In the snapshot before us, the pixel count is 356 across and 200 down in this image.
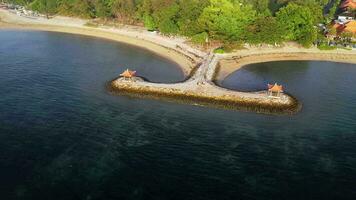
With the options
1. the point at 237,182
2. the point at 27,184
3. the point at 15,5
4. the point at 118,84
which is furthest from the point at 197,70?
the point at 15,5

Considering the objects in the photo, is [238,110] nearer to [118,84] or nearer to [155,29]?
[118,84]

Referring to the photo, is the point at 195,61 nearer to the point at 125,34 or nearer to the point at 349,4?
the point at 125,34

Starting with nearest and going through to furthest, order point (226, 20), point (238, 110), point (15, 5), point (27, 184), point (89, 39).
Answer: point (27, 184), point (238, 110), point (226, 20), point (89, 39), point (15, 5)

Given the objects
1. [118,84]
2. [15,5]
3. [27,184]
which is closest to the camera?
[27,184]

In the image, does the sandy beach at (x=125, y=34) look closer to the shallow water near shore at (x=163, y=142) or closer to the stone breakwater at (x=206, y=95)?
the stone breakwater at (x=206, y=95)

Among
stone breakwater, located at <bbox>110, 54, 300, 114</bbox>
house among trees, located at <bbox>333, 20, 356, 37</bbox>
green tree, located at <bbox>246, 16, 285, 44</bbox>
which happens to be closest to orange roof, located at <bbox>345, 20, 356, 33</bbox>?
house among trees, located at <bbox>333, 20, 356, 37</bbox>

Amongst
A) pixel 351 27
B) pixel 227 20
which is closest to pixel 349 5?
pixel 351 27
